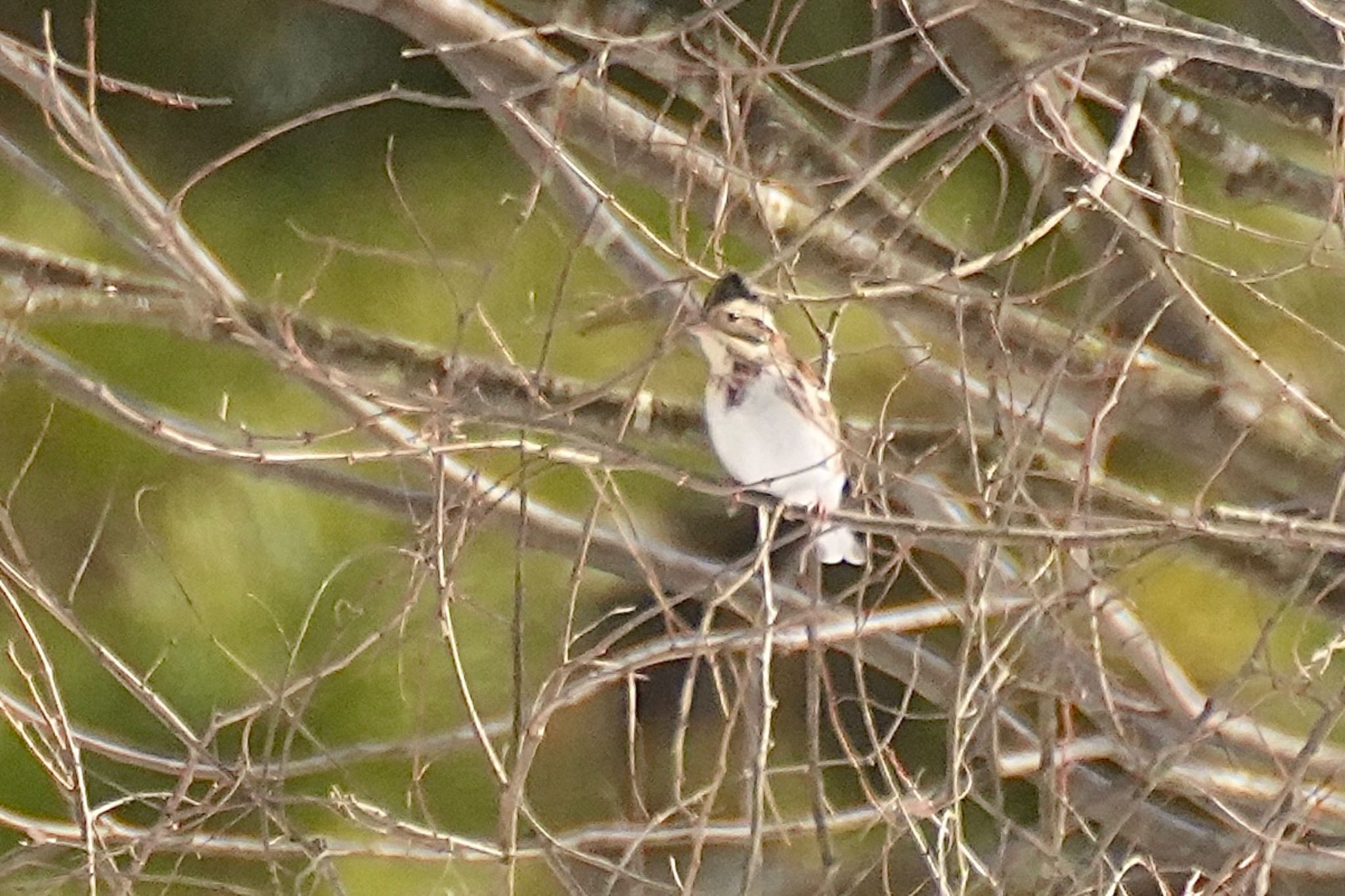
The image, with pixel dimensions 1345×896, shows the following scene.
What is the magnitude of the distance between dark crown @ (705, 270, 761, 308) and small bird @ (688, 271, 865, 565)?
0.10 meters

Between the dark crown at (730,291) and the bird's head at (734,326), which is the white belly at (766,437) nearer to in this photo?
the bird's head at (734,326)

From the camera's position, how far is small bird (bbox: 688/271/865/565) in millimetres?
1760

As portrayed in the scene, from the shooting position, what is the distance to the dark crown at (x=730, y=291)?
1548 millimetres

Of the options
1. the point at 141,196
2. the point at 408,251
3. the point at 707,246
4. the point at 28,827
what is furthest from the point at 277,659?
the point at 707,246

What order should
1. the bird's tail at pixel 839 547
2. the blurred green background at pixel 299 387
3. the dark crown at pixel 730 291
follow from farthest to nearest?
the blurred green background at pixel 299 387, the bird's tail at pixel 839 547, the dark crown at pixel 730 291

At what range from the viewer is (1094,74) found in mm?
2244

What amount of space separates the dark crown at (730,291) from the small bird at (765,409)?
0.33 feet

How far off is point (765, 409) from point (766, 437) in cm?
4

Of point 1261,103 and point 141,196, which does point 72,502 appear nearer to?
point 141,196

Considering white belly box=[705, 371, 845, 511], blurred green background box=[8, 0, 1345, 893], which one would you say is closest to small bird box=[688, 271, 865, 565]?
white belly box=[705, 371, 845, 511]

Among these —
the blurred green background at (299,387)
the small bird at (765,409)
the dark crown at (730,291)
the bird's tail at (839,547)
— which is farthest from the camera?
the blurred green background at (299,387)

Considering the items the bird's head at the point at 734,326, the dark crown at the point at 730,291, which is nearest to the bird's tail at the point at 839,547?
the bird's head at the point at 734,326

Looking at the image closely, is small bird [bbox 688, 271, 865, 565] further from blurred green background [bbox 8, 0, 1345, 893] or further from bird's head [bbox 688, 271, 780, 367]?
blurred green background [bbox 8, 0, 1345, 893]

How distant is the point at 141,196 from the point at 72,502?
3.70ft
